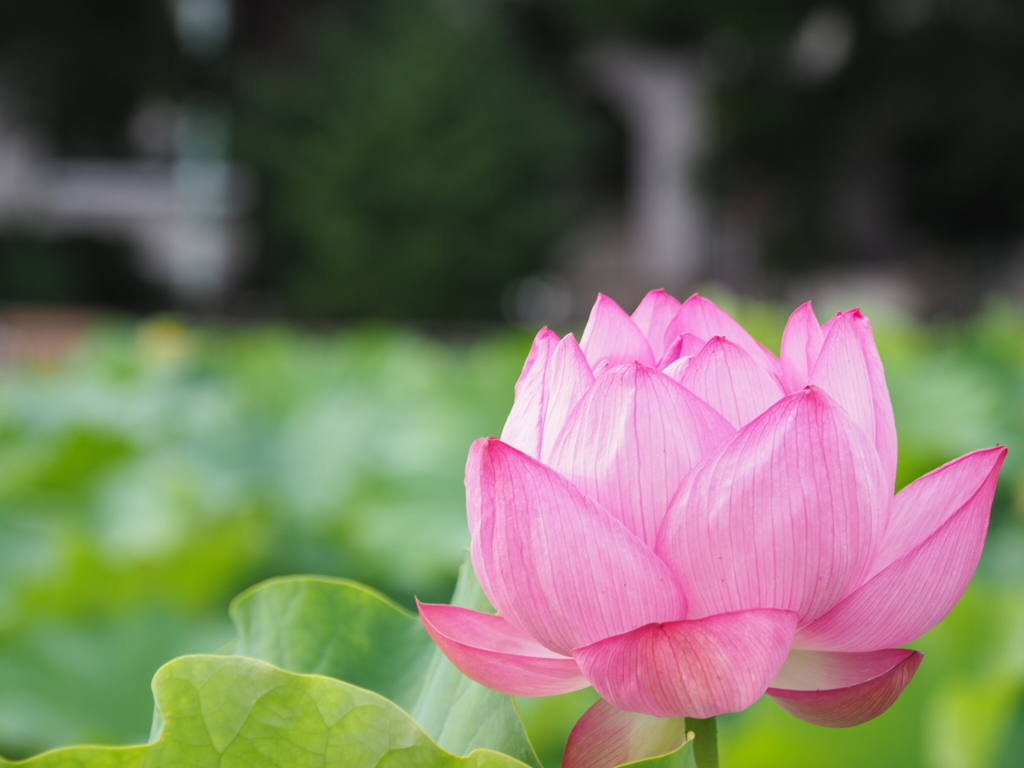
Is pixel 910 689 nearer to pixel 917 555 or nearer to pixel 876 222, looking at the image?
pixel 917 555

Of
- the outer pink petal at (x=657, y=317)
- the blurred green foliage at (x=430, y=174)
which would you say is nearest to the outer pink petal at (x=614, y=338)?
the outer pink petal at (x=657, y=317)

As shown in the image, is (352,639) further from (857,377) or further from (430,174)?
(430,174)

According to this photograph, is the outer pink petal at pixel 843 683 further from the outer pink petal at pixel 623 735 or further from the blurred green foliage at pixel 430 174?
the blurred green foliage at pixel 430 174

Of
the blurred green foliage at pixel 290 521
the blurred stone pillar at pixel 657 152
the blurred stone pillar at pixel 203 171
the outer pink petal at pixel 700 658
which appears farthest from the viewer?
the blurred stone pillar at pixel 657 152

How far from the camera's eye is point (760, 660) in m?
0.25

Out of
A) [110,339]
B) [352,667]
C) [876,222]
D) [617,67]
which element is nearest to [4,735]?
[352,667]

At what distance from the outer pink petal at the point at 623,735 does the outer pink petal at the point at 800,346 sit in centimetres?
10

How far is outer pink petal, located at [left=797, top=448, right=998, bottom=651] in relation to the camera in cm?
25

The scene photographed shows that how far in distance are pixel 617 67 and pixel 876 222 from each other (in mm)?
3869

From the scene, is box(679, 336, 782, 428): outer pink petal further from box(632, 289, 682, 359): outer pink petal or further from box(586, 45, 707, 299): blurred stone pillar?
box(586, 45, 707, 299): blurred stone pillar

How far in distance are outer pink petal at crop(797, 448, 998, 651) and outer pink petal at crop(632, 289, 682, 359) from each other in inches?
4.0

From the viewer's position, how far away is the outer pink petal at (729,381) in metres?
0.27

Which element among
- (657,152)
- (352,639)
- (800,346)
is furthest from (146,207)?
(800,346)

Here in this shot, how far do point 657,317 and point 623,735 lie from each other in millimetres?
122
